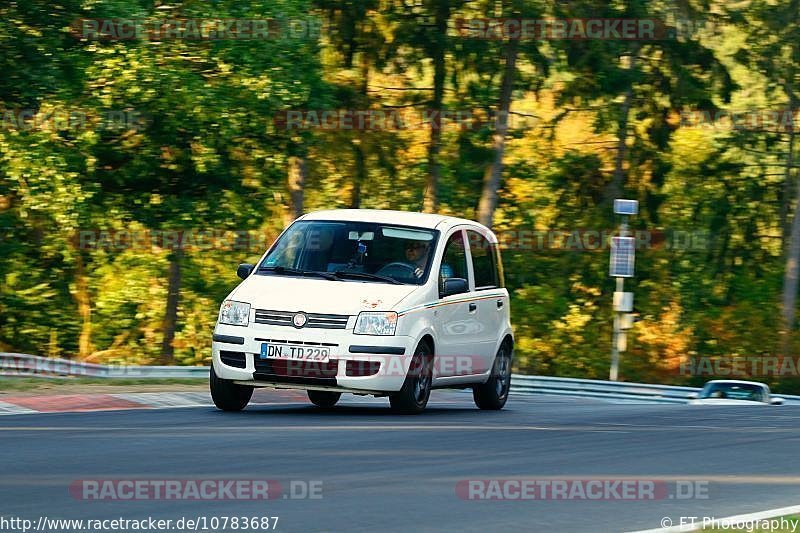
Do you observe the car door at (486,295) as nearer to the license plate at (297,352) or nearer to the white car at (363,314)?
the white car at (363,314)

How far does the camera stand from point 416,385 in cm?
1484

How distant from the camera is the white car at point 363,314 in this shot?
14.0 meters

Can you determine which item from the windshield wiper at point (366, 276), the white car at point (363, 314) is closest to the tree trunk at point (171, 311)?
the white car at point (363, 314)

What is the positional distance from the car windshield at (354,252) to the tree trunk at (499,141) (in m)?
26.5

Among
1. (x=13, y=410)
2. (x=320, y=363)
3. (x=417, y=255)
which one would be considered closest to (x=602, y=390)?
(x=417, y=255)

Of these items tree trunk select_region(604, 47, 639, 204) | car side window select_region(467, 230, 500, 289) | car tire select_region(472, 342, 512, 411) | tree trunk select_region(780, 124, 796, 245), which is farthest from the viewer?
tree trunk select_region(780, 124, 796, 245)

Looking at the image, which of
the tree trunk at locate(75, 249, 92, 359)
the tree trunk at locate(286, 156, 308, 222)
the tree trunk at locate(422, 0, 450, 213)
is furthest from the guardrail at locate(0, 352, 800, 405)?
the tree trunk at locate(75, 249, 92, 359)

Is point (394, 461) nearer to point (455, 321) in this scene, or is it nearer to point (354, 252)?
point (354, 252)

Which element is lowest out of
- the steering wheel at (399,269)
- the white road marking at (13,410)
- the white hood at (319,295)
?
the white road marking at (13,410)

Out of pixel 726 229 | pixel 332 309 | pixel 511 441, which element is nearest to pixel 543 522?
pixel 511 441

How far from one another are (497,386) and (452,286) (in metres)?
2.25

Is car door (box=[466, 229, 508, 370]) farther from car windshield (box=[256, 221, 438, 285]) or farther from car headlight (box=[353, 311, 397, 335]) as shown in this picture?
car headlight (box=[353, 311, 397, 335])

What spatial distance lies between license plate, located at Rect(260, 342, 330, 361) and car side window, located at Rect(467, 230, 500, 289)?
2.92 meters

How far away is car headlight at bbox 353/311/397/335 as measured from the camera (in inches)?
554
